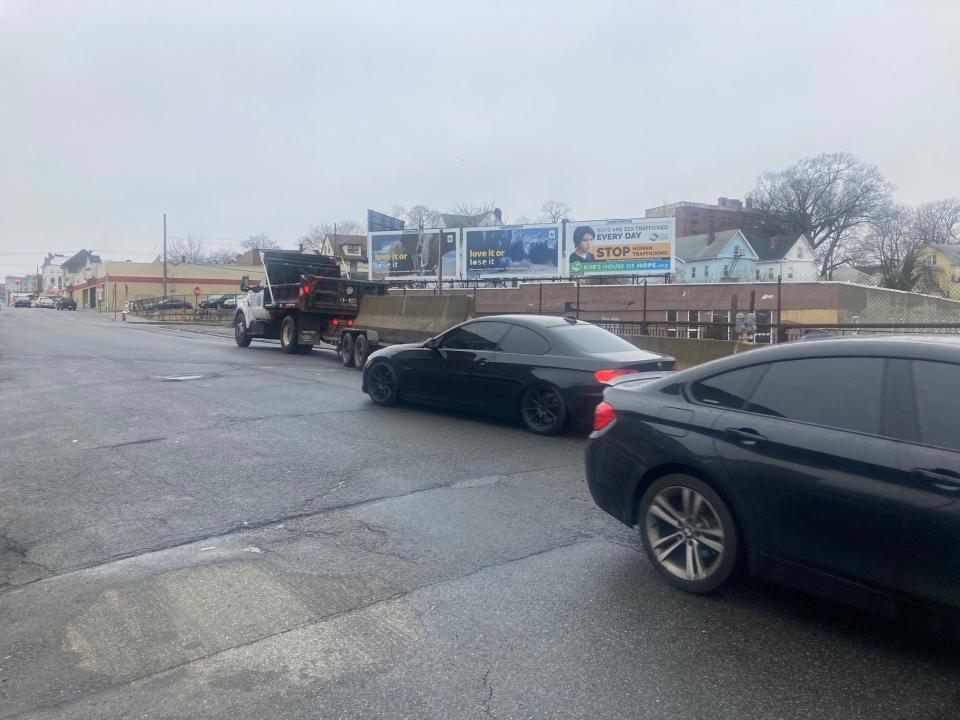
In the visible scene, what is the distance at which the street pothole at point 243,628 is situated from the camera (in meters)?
3.79

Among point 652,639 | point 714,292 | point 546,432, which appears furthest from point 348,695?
point 714,292

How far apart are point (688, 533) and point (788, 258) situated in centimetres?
7789

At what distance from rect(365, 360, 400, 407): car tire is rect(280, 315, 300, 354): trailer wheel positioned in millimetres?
10735

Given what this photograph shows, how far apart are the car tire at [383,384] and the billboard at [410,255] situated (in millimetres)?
36521

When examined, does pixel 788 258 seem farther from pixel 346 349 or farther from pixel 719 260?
pixel 346 349

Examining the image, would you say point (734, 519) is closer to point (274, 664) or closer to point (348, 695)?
point (348, 695)

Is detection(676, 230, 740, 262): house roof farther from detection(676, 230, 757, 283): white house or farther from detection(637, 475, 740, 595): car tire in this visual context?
detection(637, 475, 740, 595): car tire

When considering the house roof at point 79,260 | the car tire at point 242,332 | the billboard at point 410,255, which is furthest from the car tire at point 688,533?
the house roof at point 79,260

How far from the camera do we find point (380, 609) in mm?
4434

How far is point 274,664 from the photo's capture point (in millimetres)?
3811

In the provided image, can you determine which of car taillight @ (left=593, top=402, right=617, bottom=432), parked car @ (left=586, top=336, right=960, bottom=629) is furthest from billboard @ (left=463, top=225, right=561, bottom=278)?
parked car @ (left=586, top=336, right=960, bottom=629)

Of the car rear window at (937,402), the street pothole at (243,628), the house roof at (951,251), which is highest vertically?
the house roof at (951,251)

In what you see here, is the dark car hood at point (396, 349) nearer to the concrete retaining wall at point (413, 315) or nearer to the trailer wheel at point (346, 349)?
the concrete retaining wall at point (413, 315)

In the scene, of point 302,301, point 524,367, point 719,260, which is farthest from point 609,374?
point 719,260
